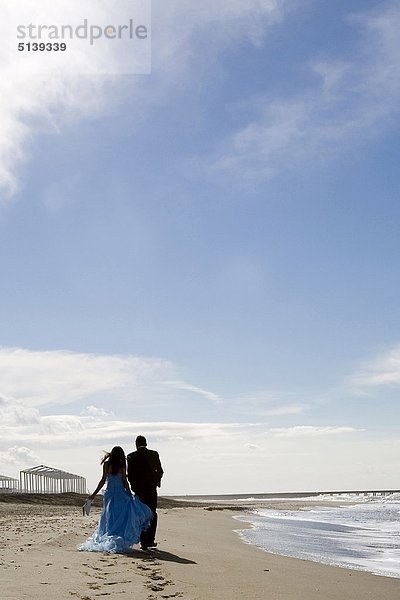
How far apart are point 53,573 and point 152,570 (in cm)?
125

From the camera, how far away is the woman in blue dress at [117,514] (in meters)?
10.9

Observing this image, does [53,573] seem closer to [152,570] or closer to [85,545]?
[152,570]

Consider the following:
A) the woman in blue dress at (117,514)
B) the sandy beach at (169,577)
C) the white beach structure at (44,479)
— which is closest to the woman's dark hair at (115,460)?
the woman in blue dress at (117,514)

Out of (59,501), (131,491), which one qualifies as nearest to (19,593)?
(131,491)

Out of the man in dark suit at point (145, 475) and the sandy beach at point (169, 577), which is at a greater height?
the man in dark suit at point (145, 475)

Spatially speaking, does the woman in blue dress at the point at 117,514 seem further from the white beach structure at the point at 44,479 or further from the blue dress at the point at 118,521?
the white beach structure at the point at 44,479

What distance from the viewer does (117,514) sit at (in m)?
11.3

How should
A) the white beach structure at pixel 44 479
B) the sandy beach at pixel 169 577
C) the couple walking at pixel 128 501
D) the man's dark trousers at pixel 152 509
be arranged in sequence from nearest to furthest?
the sandy beach at pixel 169 577
the couple walking at pixel 128 501
the man's dark trousers at pixel 152 509
the white beach structure at pixel 44 479

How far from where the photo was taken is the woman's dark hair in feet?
38.4

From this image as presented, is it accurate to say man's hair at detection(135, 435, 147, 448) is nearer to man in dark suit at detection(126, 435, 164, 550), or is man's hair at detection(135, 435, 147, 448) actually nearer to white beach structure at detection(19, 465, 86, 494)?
man in dark suit at detection(126, 435, 164, 550)

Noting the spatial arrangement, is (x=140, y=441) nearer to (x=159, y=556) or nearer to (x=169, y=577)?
(x=159, y=556)

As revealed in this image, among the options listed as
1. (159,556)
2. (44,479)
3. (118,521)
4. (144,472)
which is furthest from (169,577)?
(44,479)

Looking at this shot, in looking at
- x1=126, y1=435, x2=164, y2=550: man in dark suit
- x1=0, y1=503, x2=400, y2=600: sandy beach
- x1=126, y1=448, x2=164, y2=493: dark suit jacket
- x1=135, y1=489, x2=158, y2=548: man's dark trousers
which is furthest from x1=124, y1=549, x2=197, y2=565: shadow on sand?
x1=126, y1=448, x2=164, y2=493: dark suit jacket

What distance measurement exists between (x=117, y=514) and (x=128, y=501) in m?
0.27
